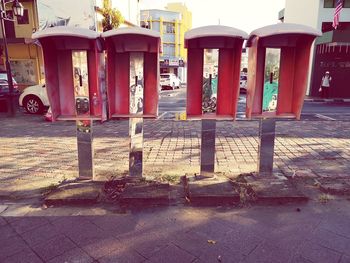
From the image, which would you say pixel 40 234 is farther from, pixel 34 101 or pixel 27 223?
pixel 34 101

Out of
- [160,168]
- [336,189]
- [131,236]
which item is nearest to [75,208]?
[131,236]

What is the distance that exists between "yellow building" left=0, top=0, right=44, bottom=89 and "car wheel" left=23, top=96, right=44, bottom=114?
6.40 m

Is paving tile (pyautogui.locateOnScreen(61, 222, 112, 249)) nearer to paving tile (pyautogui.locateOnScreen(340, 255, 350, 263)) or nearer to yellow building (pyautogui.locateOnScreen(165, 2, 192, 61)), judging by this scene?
paving tile (pyautogui.locateOnScreen(340, 255, 350, 263))

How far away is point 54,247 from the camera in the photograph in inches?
119

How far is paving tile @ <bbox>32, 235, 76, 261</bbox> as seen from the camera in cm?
291

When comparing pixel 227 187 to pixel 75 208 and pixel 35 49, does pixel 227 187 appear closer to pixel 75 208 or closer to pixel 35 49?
pixel 75 208

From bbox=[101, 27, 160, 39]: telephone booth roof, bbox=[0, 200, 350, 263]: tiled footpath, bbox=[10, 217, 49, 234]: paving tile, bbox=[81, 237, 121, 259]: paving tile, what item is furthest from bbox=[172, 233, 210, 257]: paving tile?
bbox=[101, 27, 160, 39]: telephone booth roof

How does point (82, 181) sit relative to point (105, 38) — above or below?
below

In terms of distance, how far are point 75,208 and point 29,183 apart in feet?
3.87

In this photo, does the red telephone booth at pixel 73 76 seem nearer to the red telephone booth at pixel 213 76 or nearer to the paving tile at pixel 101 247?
the red telephone booth at pixel 213 76

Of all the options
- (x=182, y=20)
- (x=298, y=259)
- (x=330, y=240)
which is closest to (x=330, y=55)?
(x=330, y=240)

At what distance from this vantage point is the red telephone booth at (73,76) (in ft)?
13.7

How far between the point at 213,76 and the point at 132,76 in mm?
1212

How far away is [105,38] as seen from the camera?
3.93m
